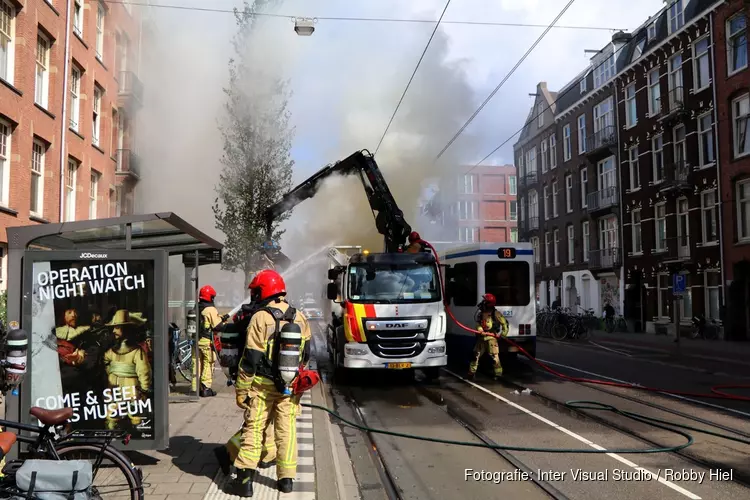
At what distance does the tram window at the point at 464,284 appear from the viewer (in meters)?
13.0

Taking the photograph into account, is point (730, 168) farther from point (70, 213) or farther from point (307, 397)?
point (70, 213)

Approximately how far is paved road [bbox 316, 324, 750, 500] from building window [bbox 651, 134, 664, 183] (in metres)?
20.2

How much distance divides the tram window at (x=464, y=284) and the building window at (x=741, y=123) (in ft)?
46.4

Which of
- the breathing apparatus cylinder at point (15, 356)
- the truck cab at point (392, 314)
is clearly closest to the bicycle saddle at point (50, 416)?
the breathing apparatus cylinder at point (15, 356)

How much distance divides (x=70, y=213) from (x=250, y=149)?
17.6ft

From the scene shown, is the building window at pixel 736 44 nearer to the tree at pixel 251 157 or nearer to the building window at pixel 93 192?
the tree at pixel 251 157

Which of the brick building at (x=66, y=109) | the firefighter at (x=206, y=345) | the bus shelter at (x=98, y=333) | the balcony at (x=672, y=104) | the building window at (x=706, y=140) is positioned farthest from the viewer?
the balcony at (x=672, y=104)

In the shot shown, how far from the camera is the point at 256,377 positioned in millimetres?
4473

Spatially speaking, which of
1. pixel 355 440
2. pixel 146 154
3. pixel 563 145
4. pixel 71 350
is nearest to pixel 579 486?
pixel 355 440

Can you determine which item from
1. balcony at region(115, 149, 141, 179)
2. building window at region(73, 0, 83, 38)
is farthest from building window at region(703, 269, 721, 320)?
building window at region(73, 0, 83, 38)

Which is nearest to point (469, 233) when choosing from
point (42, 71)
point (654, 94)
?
point (654, 94)

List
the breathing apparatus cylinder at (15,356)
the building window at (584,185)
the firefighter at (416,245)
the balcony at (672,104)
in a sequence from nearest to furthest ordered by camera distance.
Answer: the breathing apparatus cylinder at (15,356)
the firefighter at (416,245)
the balcony at (672,104)
the building window at (584,185)

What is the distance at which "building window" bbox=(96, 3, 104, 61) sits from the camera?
19547 mm

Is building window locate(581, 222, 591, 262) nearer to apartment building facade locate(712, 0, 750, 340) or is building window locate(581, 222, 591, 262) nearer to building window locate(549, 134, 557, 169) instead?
building window locate(549, 134, 557, 169)
